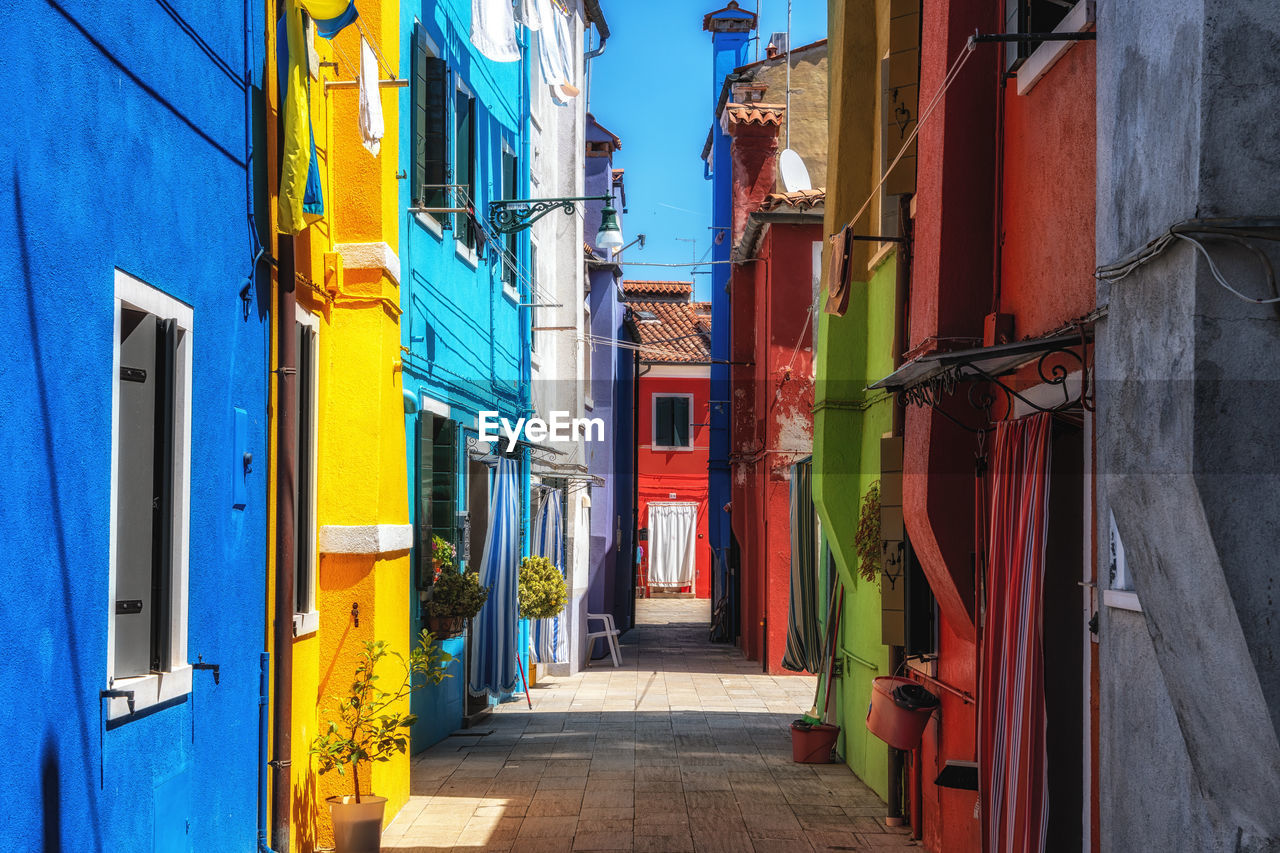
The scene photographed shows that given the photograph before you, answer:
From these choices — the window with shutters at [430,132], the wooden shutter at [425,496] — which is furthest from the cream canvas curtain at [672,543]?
the window with shutters at [430,132]

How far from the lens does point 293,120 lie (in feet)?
22.6

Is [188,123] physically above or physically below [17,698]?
above

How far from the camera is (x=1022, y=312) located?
22.6ft

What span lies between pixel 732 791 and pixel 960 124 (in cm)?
570

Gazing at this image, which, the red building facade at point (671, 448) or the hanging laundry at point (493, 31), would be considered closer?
the hanging laundry at point (493, 31)

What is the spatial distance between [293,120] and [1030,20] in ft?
12.7

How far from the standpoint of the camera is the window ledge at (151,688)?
4.88 m

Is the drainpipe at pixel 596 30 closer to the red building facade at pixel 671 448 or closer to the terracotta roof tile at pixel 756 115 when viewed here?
the terracotta roof tile at pixel 756 115

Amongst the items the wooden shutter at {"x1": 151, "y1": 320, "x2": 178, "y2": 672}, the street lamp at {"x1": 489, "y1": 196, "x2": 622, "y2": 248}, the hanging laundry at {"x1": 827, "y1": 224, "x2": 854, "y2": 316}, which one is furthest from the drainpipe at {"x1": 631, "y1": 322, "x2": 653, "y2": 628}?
the wooden shutter at {"x1": 151, "y1": 320, "x2": 178, "y2": 672}

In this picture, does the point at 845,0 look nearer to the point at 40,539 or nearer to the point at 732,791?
the point at 732,791

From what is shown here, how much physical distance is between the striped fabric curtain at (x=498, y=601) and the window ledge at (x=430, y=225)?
3.04m

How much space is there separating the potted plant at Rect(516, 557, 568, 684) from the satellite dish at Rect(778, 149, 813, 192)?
25.1ft

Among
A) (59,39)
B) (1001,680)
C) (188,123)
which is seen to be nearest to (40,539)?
(59,39)

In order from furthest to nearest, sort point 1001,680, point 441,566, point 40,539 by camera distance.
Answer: point 441,566 < point 1001,680 < point 40,539
